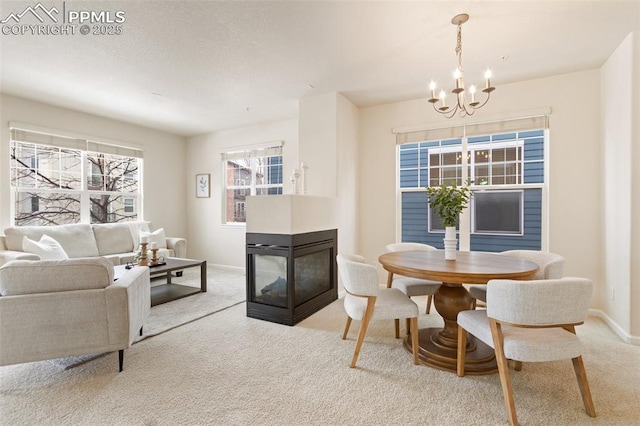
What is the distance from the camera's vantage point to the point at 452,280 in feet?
6.82

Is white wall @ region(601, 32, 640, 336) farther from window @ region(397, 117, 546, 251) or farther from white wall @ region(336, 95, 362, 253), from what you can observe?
white wall @ region(336, 95, 362, 253)

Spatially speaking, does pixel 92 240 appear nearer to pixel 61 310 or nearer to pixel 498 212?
pixel 61 310

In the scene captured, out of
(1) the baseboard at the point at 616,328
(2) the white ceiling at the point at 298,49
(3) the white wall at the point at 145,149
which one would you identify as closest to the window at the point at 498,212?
(1) the baseboard at the point at 616,328

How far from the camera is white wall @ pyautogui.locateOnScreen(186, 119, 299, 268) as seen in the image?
540 centimetres

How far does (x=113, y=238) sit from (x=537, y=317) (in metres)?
5.50

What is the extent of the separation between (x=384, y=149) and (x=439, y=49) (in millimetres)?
1707

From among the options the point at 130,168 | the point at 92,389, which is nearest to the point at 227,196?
the point at 130,168

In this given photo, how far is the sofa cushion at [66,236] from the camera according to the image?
3840 mm

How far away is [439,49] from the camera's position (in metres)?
2.87

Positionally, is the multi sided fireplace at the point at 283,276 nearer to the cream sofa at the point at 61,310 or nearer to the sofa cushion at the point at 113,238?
the cream sofa at the point at 61,310

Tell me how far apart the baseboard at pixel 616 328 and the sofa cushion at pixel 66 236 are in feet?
20.9

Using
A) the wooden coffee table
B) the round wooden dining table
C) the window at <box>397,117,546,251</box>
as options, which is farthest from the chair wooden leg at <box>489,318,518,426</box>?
the wooden coffee table

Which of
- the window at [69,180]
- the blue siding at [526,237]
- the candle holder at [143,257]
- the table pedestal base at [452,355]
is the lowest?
the table pedestal base at [452,355]

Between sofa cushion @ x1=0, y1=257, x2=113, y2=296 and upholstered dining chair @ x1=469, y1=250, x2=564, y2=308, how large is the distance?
302cm
